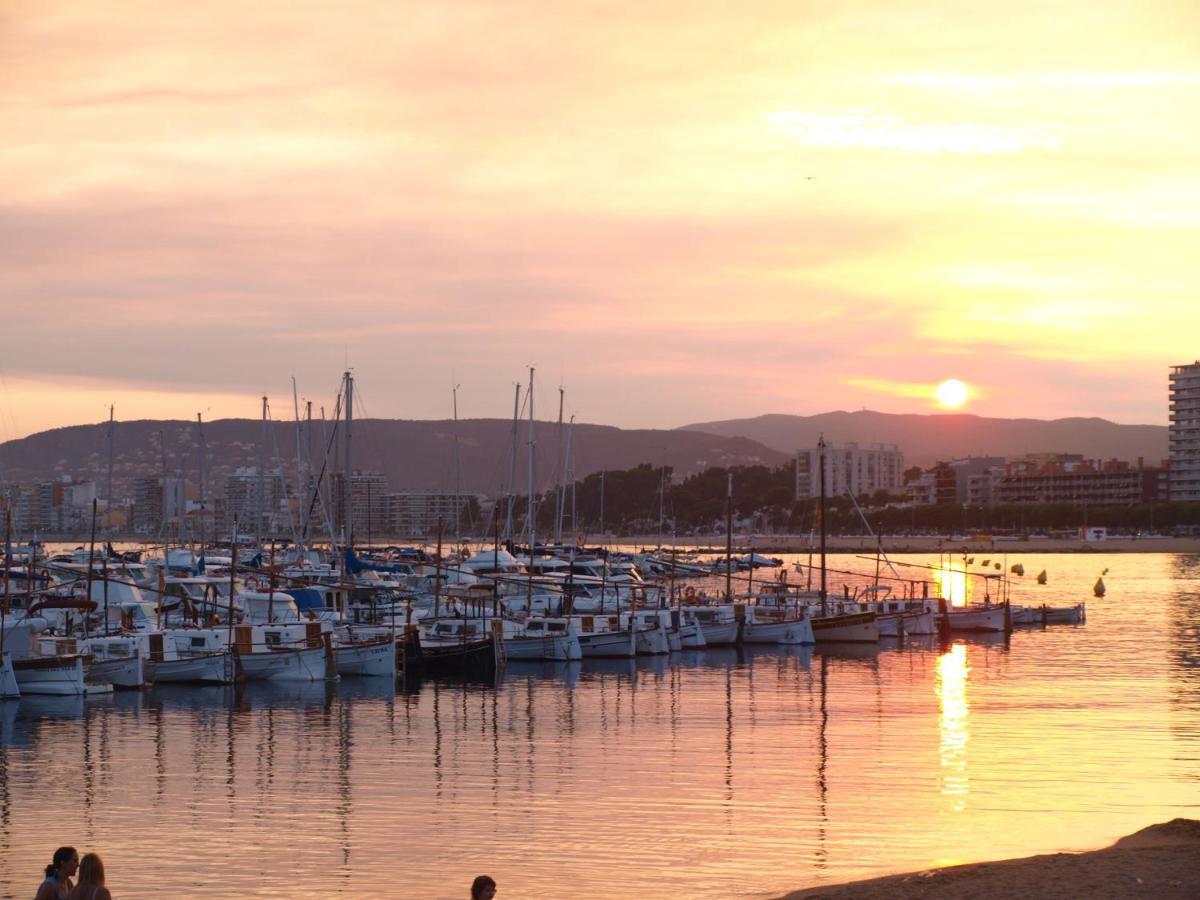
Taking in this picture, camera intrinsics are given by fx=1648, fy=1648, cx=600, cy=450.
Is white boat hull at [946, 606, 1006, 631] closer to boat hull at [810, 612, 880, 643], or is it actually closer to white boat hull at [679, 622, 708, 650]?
boat hull at [810, 612, 880, 643]

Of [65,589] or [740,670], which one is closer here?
[740,670]

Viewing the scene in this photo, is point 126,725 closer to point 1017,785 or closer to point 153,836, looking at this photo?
point 153,836

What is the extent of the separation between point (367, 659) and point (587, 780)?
27981 millimetres

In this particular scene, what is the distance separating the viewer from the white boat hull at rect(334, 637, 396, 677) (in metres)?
64.4

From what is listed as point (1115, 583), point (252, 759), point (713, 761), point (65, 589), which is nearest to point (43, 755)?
point (252, 759)

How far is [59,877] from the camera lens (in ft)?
66.4

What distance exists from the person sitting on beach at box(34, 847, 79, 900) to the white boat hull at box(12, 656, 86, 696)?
37922 millimetres

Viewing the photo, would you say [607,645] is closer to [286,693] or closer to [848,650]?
[848,650]

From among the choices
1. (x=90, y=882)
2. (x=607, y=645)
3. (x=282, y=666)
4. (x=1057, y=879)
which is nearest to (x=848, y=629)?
(x=607, y=645)

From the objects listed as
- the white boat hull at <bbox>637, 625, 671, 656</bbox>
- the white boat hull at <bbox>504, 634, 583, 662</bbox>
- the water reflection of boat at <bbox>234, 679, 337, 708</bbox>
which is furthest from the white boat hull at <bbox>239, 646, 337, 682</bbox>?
the white boat hull at <bbox>637, 625, 671, 656</bbox>

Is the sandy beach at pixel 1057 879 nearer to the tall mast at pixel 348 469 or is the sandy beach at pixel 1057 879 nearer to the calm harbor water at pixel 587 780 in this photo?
the calm harbor water at pixel 587 780

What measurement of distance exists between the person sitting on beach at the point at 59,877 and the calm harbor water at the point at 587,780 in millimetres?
6744

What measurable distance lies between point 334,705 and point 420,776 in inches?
678

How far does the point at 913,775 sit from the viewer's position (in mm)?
38812
